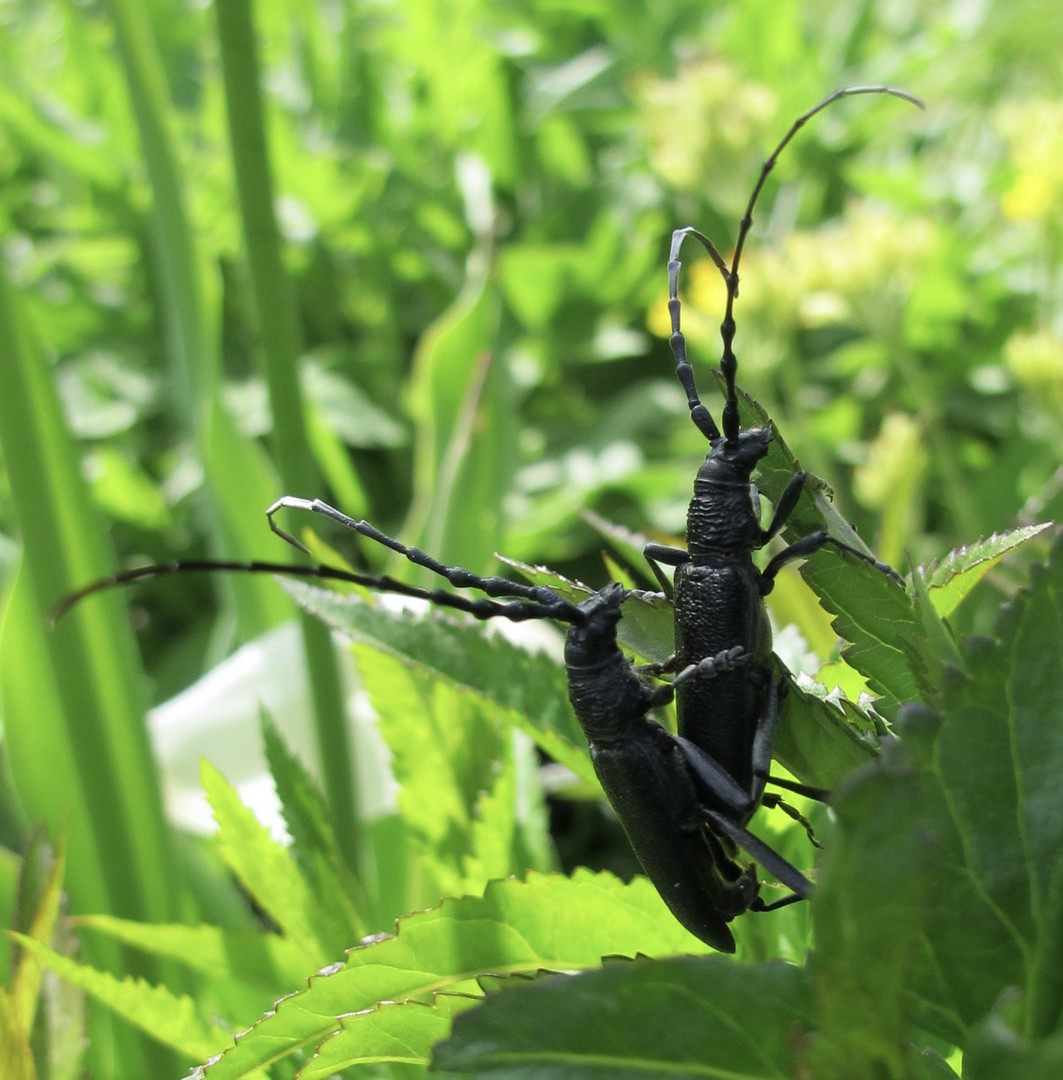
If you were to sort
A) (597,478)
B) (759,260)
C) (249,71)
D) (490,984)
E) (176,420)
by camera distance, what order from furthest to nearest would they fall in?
(176,420)
(597,478)
(759,260)
(249,71)
(490,984)

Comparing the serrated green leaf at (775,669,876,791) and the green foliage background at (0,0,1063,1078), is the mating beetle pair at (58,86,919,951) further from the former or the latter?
the green foliage background at (0,0,1063,1078)

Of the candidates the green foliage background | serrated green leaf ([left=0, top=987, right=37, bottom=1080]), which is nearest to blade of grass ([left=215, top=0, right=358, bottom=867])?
the green foliage background

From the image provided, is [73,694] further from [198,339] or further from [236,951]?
[198,339]

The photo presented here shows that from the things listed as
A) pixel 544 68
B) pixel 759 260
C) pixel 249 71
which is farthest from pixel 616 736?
pixel 544 68

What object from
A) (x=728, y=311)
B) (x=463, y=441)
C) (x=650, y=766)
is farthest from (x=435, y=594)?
(x=463, y=441)

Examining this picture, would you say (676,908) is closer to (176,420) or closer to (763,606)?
(763,606)

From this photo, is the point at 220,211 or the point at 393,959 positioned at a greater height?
the point at 220,211
